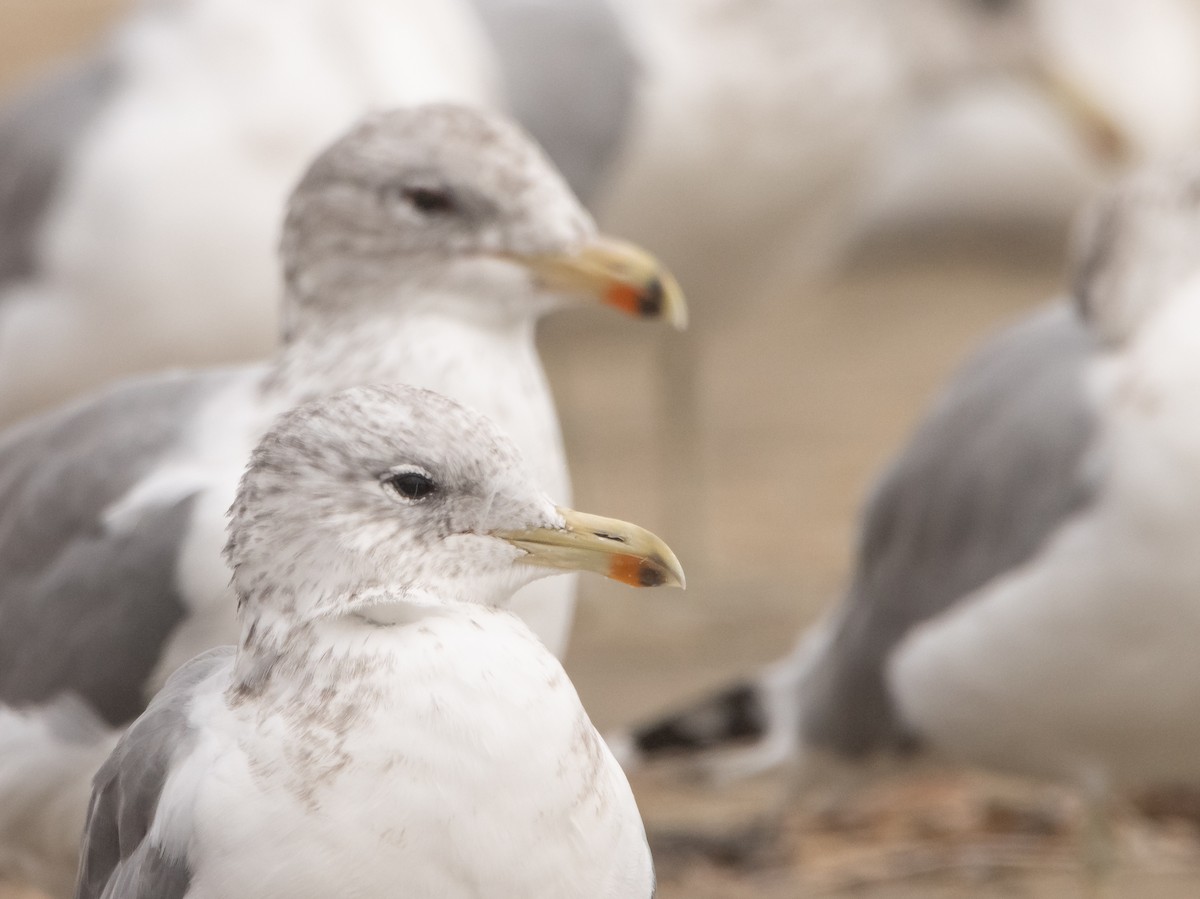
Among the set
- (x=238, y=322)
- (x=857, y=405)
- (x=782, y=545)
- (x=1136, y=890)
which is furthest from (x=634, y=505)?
(x=1136, y=890)

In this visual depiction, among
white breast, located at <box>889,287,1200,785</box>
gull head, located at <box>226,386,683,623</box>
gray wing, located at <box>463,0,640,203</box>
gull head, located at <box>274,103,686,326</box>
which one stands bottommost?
white breast, located at <box>889,287,1200,785</box>

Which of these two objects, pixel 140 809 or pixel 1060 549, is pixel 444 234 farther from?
pixel 1060 549

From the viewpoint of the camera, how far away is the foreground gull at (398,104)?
4520 mm

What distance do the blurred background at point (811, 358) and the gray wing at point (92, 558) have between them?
4.73ft

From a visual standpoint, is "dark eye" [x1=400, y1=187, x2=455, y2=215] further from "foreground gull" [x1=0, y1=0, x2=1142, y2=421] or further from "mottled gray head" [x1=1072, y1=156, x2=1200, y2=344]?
"foreground gull" [x1=0, y1=0, x2=1142, y2=421]

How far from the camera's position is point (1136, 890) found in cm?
379

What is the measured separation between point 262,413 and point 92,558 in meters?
0.28

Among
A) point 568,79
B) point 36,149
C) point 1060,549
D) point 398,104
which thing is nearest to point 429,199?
point 1060,549

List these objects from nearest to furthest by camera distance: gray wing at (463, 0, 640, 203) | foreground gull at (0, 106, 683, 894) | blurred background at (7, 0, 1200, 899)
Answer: foreground gull at (0, 106, 683, 894), blurred background at (7, 0, 1200, 899), gray wing at (463, 0, 640, 203)

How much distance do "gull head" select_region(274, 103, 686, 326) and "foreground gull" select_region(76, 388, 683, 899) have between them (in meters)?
0.73

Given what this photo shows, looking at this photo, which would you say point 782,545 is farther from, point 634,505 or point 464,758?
point 464,758

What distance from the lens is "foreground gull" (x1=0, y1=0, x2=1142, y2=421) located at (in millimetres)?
4520

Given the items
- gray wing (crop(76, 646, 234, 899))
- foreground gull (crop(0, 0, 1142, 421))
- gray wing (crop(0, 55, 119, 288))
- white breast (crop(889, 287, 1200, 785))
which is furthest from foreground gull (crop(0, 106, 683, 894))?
gray wing (crop(0, 55, 119, 288))

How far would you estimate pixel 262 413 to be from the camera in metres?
2.74
